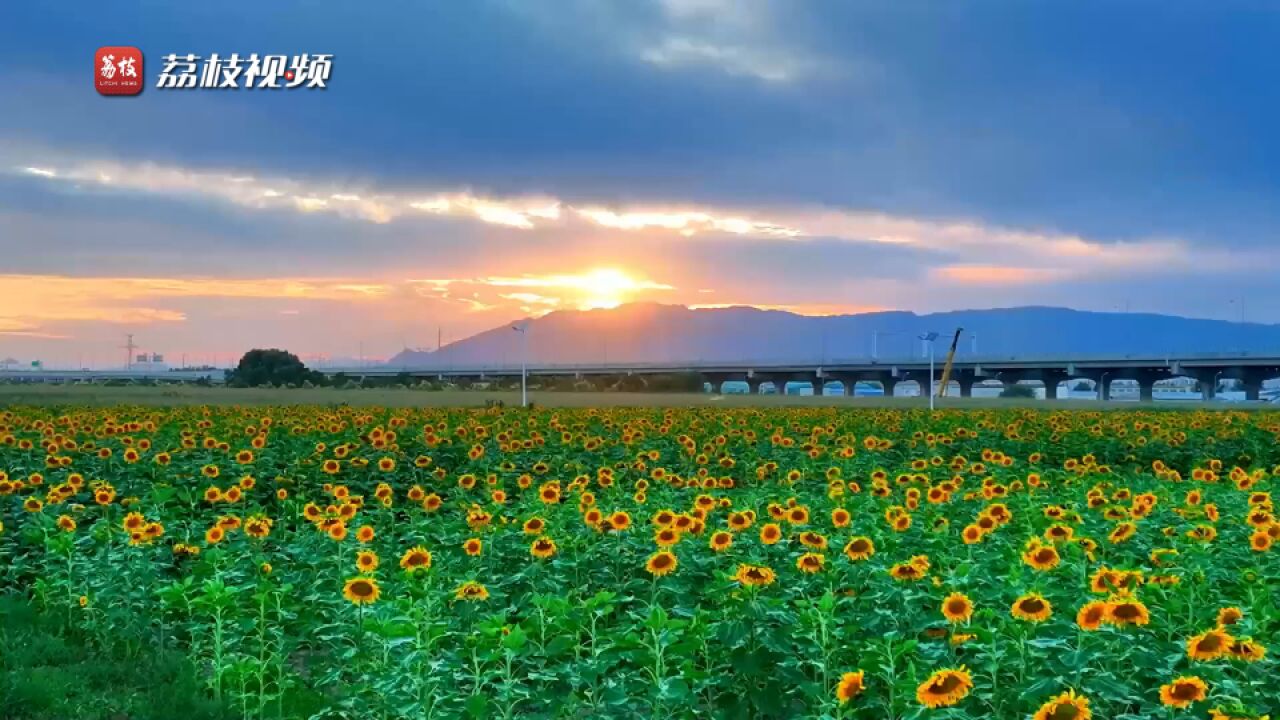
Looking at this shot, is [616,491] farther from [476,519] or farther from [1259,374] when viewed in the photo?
[1259,374]

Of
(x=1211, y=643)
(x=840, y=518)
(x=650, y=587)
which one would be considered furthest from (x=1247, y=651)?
(x=650, y=587)

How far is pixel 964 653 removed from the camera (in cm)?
597

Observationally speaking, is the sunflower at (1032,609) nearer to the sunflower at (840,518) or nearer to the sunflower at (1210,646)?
the sunflower at (1210,646)

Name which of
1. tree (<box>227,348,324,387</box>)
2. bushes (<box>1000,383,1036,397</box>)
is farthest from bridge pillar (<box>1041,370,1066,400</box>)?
tree (<box>227,348,324,387</box>)

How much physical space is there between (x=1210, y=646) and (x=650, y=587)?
3.64m

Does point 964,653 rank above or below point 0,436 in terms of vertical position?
below

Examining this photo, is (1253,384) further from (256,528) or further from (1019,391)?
(256,528)

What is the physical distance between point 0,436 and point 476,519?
847cm

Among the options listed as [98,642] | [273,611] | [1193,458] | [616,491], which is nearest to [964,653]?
[273,611]

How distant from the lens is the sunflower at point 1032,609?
207 inches

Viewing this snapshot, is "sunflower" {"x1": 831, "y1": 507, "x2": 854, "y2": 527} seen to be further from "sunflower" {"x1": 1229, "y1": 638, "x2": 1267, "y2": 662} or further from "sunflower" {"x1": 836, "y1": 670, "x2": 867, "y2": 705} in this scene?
"sunflower" {"x1": 1229, "y1": 638, "x2": 1267, "y2": 662}

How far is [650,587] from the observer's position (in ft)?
25.0

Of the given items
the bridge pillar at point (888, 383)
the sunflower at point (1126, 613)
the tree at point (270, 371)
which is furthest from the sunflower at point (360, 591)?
the bridge pillar at point (888, 383)

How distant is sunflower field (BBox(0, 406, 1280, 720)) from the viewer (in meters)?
5.41
